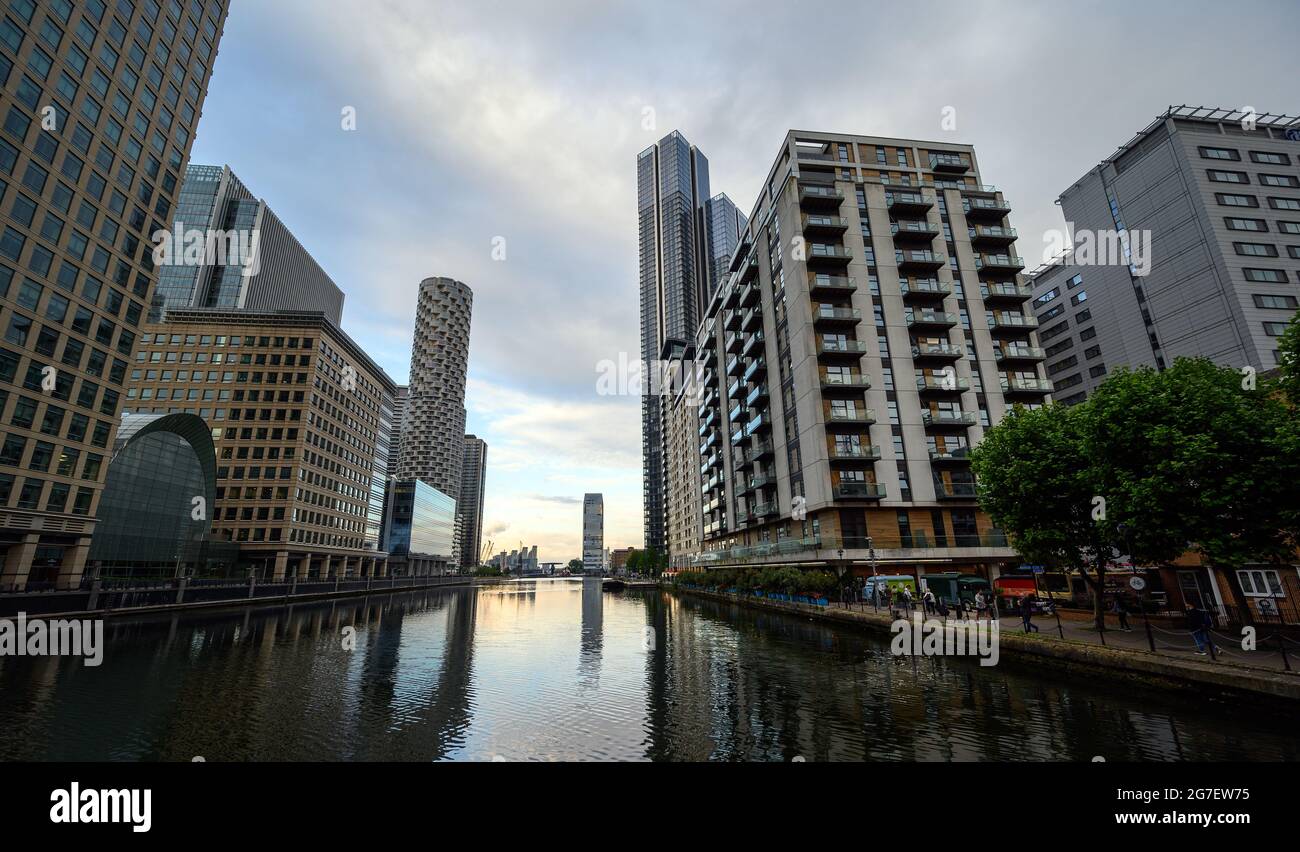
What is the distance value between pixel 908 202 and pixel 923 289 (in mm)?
11371

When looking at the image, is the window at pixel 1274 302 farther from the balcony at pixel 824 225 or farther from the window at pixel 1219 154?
the balcony at pixel 824 225

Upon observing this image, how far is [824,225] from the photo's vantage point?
6047cm

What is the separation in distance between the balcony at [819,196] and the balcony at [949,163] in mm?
15765

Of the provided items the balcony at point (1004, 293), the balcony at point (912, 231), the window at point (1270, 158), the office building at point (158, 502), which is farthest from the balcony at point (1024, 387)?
the office building at point (158, 502)

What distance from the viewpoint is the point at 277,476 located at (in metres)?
79.2

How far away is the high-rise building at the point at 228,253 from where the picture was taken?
147875 millimetres

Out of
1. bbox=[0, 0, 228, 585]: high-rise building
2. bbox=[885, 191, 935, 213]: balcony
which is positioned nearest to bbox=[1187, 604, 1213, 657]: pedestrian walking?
bbox=[885, 191, 935, 213]: balcony

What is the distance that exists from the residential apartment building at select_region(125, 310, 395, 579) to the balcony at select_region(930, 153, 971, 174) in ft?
306

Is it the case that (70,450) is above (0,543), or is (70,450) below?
above

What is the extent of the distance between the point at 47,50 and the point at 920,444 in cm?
8322
